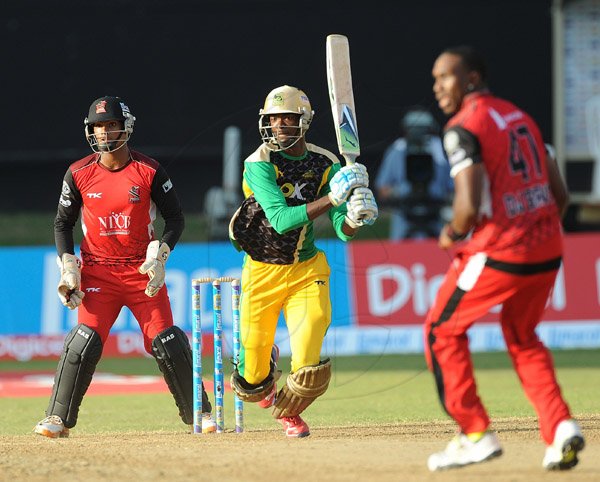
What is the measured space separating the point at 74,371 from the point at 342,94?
237cm

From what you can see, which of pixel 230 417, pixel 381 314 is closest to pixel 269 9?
pixel 381 314

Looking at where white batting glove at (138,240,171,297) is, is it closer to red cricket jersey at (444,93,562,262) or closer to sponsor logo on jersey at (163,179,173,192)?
sponsor logo on jersey at (163,179,173,192)

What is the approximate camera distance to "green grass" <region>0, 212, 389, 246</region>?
736 inches

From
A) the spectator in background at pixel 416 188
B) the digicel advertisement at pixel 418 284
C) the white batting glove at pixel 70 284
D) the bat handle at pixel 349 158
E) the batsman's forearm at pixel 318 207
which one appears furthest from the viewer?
the spectator in background at pixel 416 188

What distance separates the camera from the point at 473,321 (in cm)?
593

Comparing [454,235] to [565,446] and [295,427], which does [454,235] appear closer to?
[565,446]

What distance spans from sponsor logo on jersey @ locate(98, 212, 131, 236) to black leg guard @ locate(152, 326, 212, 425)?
68cm

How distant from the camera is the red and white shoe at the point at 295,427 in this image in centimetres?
767

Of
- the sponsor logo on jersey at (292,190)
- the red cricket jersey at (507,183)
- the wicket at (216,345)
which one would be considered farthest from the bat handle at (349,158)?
the red cricket jersey at (507,183)

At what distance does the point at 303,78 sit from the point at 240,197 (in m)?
2.14

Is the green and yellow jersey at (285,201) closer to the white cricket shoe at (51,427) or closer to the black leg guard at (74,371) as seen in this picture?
the black leg guard at (74,371)

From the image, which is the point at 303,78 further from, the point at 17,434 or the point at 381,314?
the point at 17,434

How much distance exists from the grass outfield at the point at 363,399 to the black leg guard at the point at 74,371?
2.60 feet

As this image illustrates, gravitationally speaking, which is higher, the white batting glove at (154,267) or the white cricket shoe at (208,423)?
the white batting glove at (154,267)
